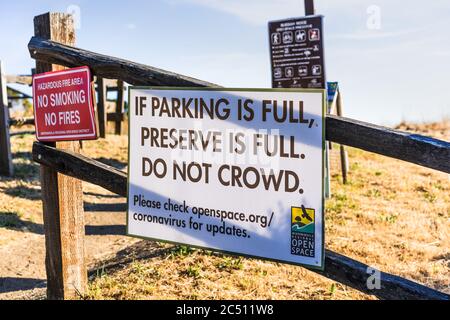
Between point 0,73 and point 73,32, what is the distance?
570 cm

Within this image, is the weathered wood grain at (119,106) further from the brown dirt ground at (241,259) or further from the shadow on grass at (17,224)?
the shadow on grass at (17,224)

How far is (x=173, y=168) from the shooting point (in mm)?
3592

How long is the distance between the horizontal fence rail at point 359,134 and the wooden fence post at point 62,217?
2.53 ft

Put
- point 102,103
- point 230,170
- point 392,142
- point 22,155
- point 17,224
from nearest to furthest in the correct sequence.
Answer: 1. point 392,142
2. point 230,170
3. point 17,224
4. point 22,155
5. point 102,103

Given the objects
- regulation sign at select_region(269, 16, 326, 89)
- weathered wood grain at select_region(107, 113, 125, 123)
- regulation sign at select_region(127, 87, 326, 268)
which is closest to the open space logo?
regulation sign at select_region(127, 87, 326, 268)

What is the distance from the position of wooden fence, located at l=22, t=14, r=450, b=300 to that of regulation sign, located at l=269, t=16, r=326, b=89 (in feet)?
15.1

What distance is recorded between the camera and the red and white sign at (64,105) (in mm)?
4047

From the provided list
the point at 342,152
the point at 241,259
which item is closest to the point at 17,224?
the point at 241,259

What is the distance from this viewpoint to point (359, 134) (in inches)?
113

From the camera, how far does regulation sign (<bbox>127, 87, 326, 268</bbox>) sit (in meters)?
3.11

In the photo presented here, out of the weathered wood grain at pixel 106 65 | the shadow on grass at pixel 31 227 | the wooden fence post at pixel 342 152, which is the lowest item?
the shadow on grass at pixel 31 227

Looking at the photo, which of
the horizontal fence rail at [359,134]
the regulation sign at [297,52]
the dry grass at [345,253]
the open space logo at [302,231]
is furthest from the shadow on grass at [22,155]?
the open space logo at [302,231]

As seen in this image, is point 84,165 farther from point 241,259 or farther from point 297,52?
point 297,52

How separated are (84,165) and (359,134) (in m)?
2.29
